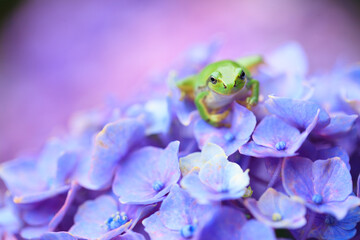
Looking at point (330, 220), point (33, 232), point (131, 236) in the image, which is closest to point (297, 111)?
point (330, 220)

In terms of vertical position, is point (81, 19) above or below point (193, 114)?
above

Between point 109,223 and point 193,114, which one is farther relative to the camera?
point 193,114

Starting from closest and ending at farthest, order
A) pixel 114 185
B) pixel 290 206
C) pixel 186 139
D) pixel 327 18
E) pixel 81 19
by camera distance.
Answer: pixel 290 206 → pixel 114 185 → pixel 186 139 → pixel 327 18 → pixel 81 19

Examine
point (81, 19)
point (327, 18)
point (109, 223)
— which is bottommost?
point (109, 223)

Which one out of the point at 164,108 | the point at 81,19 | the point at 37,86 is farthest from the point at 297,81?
the point at 81,19

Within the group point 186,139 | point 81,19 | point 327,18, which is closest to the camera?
point 186,139

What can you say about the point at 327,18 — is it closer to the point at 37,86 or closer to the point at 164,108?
the point at 164,108

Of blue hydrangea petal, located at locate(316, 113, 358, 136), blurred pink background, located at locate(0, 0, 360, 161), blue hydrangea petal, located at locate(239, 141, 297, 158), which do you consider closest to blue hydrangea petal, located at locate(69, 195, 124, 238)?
blue hydrangea petal, located at locate(239, 141, 297, 158)
